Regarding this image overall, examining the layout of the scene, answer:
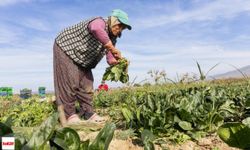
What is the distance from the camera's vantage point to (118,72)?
590 centimetres

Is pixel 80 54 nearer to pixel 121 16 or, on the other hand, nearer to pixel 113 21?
pixel 113 21

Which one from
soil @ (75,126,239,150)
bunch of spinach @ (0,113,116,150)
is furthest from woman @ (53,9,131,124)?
bunch of spinach @ (0,113,116,150)

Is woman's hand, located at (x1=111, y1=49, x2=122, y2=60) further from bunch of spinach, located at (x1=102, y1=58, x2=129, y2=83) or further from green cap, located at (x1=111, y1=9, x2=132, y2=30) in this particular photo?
green cap, located at (x1=111, y1=9, x2=132, y2=30)

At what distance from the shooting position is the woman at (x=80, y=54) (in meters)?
5.51

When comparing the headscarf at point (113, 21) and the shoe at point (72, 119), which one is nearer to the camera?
the headscarf at point (113, 21)

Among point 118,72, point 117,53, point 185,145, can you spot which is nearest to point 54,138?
point 185,145

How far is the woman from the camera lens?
5.51 meters

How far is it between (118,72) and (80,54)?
1.91 feet

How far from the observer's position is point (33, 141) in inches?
56.4

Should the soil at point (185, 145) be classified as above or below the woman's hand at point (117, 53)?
below

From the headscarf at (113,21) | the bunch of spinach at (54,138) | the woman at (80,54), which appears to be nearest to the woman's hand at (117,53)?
the woman at (80,54)

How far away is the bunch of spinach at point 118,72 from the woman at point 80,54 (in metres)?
0.09

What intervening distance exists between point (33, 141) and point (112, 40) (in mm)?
4380

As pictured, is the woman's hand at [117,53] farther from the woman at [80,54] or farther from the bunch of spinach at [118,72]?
the bunch of spinach at [118,72]
